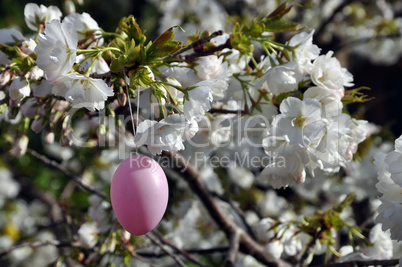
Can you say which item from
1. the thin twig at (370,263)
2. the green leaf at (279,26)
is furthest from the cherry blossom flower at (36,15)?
the thin twig at (370,263)

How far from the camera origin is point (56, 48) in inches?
26.1

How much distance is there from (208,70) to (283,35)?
5.25 ft

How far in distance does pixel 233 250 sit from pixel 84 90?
0.68 meters

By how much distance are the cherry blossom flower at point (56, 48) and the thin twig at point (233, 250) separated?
69 cm

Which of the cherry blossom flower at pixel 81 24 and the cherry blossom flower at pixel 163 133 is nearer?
the cherry blossom flower at pixel 163 133

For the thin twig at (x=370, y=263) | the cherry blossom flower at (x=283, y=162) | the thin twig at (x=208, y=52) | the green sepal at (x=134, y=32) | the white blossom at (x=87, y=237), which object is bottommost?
the white blossom at (x=87, y=237)

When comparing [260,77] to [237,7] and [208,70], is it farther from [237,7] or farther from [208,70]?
[237,7]

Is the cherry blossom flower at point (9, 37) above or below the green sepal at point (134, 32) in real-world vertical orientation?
below

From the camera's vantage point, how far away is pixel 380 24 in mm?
2814

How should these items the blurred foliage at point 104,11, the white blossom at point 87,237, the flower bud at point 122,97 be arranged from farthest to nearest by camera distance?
1. the blurred foliage at point 104,11
2. the white blossom at point 87,237
3. the flower bud at point 122,97

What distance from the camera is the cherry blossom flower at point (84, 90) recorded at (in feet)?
2.23

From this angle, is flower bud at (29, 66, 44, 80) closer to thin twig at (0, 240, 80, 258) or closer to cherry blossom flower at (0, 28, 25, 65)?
cherry blossom flower at (0, 28, 25, 65)

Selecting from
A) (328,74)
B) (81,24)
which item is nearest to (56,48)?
(81,24)

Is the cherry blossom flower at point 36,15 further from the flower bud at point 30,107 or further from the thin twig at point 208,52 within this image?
the thin twig at point 208,52
